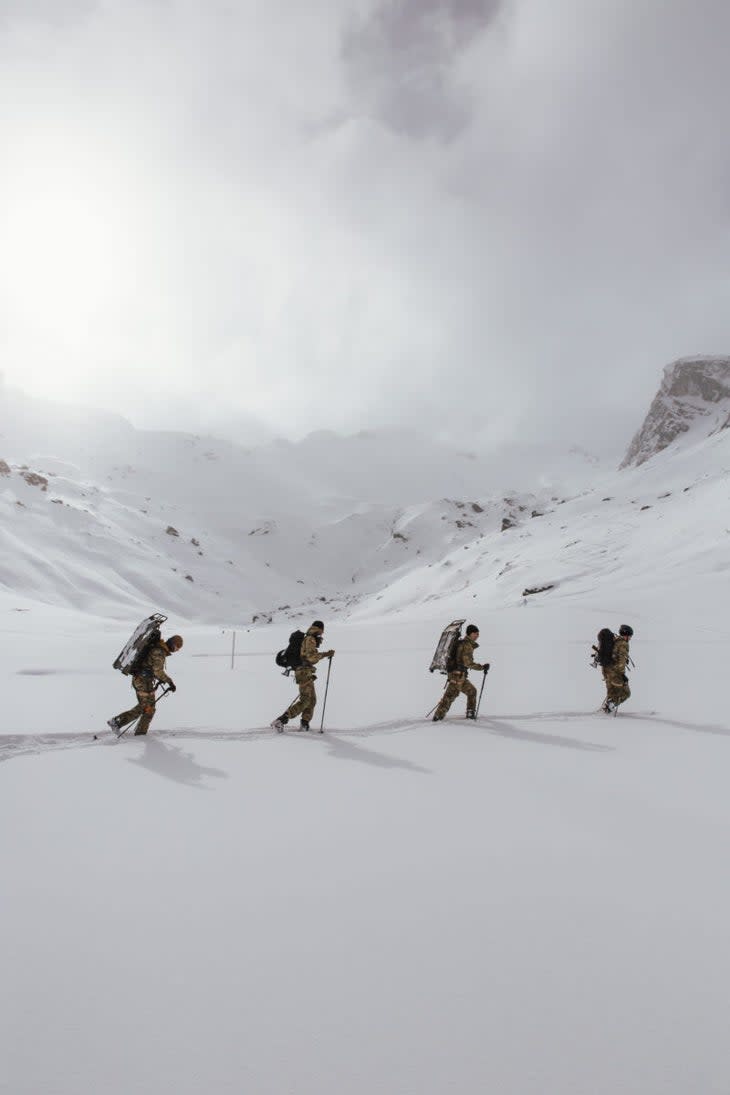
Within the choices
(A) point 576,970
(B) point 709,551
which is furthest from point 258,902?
(B) point 709,551

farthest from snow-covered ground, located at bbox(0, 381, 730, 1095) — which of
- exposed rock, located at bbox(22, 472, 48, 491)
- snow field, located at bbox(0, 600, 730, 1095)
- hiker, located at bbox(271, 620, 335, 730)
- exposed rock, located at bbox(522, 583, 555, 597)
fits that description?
exposed rock, located at bbox(22, 472, 48, 491)

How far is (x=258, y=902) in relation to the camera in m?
4.02

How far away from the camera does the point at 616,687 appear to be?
1120cm

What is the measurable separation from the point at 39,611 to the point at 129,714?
35321 millimetres

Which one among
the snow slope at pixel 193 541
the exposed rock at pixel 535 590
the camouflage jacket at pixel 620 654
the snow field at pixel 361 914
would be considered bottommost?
the snow field at pixel 361 914

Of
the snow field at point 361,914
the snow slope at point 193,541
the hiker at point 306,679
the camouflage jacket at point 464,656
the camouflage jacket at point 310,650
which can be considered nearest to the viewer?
the snow field at point 361,914

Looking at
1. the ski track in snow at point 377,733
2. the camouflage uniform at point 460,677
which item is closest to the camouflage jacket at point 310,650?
the ski track in snow at point 377,733

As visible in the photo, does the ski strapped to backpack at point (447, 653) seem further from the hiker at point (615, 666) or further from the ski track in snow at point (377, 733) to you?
the hiker at point (615, 666)

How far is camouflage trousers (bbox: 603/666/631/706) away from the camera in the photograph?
1116cm

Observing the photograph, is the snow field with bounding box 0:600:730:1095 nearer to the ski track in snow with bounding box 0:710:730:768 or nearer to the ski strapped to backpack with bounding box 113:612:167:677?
the ski track in snow with bounding box 0:710:730:768

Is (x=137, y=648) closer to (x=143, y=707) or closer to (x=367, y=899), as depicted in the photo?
(x=143, y=707)

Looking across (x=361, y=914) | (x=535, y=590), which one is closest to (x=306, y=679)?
(x=361, y=914)

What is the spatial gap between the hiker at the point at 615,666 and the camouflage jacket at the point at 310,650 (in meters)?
5.69

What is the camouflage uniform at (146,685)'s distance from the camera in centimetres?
880
